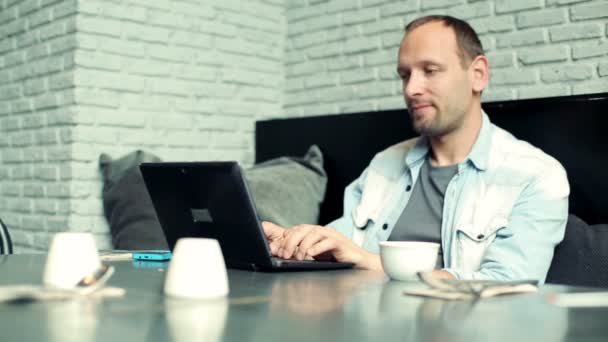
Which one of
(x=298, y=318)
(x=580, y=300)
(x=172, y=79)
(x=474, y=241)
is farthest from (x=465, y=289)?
(x=172, y=79)

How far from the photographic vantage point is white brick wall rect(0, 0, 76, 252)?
10.0 feet

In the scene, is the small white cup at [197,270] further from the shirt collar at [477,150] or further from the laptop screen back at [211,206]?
the shirt collar at [477,150]

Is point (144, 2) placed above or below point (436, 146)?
above

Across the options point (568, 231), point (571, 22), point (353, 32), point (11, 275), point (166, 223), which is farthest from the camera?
point (353, 32)

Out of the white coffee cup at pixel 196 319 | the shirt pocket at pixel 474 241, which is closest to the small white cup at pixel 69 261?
the white coffee cup at pixel 196 319

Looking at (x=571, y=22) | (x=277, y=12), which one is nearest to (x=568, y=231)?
(x=571, y=22)

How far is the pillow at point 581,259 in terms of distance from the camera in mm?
1932

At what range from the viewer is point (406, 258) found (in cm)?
132

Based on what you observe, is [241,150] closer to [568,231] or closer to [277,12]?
[277,12]

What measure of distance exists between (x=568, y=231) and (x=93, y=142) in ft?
6.12

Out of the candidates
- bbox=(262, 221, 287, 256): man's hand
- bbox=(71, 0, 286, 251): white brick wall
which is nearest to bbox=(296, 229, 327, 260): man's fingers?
bbox=(262, 221, 287, 256): man's hand

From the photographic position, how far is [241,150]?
11.7ft

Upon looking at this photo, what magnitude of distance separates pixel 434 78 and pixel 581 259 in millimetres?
624

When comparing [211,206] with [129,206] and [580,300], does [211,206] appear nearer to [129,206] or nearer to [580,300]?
[580,300]
